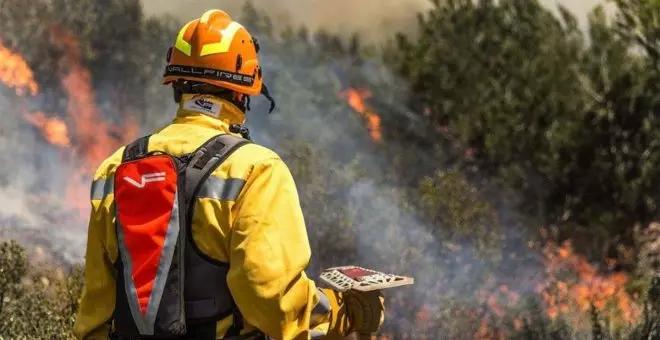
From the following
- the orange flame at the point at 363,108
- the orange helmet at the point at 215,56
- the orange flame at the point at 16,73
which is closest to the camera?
the orange helmet at the point at 215,56

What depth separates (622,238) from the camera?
485 inches

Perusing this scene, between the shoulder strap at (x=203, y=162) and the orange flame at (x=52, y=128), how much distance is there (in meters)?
→ 8.48

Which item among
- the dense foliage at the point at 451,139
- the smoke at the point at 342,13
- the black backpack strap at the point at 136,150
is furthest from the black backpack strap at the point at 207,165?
the smoke at the point at 342,13

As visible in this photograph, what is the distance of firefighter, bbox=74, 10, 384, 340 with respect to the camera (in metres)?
2.34

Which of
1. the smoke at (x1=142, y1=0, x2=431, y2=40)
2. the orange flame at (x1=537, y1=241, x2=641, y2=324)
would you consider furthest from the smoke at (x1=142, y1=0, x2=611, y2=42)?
the orange flame at (x1=537, y1=241, x2=641, y2=324)

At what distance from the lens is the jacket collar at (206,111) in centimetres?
262

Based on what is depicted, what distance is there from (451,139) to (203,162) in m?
10.7

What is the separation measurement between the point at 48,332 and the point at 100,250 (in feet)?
11.6

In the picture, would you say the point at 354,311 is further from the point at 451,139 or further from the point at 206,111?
the point at 451,139

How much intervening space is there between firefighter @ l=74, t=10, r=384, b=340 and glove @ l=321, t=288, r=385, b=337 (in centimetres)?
6

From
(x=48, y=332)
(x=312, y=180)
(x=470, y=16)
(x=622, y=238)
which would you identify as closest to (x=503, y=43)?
(x=470, y=16)

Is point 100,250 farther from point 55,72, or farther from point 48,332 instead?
point 55,72

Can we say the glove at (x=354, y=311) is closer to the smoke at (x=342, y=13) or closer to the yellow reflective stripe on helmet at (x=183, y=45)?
the yellow reflective stripe on helmet at (x=183, y=45)

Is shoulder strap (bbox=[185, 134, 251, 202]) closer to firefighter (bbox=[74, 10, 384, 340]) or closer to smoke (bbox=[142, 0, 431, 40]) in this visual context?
firefighter (bbox=[74, 10, 384, 340])
